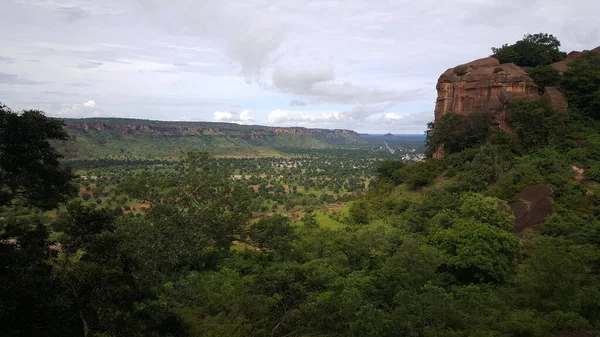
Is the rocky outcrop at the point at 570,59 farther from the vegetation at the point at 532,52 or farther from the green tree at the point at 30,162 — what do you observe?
the green tree at the point at 30,162

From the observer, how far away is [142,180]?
19.2m

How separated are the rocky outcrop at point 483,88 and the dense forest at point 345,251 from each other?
1.33m

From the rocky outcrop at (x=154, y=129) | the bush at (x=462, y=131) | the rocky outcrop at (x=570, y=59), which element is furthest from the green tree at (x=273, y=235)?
the rocky outcrop at (x=154, y=129)

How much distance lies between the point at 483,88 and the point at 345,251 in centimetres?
1943

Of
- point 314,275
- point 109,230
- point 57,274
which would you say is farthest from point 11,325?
point 314,275

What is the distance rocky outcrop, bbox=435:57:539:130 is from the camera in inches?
1123

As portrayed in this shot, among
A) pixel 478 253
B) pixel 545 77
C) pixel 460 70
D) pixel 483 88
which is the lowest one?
pixel 478 253

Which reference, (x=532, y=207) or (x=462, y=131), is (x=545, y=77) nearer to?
(x=462, y=131)

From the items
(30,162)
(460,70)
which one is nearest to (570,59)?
(460,70)

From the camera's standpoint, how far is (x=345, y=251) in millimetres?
19203

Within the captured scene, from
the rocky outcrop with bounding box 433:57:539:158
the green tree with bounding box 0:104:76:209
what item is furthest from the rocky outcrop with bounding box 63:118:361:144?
the green tree with bounding box 0:104:76:209

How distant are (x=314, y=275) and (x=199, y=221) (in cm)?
745

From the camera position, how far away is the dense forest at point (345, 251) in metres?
8.51

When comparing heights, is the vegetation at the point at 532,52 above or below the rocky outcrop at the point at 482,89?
above
